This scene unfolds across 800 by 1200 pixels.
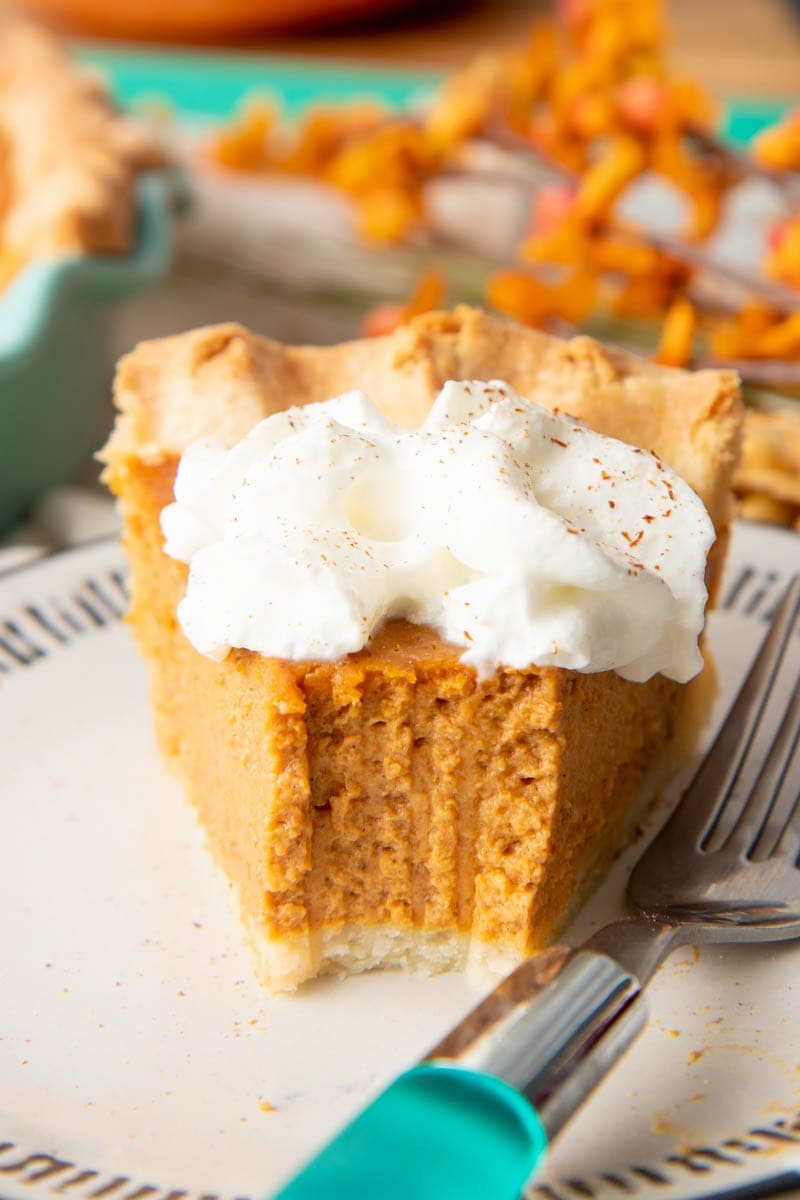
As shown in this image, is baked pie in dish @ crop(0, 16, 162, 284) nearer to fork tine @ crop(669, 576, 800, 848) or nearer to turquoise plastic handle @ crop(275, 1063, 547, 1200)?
fork tine @ crop(669, 576, 800, 848)

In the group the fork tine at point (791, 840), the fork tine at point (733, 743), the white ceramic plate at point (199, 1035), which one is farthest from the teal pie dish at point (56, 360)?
the fork tine at point (791, 840)

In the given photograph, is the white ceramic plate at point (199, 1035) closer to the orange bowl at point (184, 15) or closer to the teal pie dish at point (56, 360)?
the teal pie dish at point (56, 360)

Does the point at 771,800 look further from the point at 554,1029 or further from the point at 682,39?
the point at 682,39

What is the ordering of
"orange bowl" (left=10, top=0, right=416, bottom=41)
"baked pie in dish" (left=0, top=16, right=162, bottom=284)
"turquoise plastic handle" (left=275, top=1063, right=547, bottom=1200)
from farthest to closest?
"orange bowl" (left=10, top=0, right=416, bottom=41) < "baked pie in dish" (left=0, top=16, right=162, bottom=284) < "turquoise plastic handle" (left=275, top=1063, right=547, bottom=1200)

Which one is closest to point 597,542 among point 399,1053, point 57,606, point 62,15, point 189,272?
point 399,1053

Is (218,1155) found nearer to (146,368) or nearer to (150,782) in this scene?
(150,782)

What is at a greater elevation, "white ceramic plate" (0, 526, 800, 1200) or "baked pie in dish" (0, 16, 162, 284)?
"baked pie in dish" (0, 16, 162, 284)

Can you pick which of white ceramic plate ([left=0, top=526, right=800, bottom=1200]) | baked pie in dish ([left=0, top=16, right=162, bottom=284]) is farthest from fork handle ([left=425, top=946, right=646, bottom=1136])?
baked pie in dish ([left=0, top=16, right=162, bottom=284])
